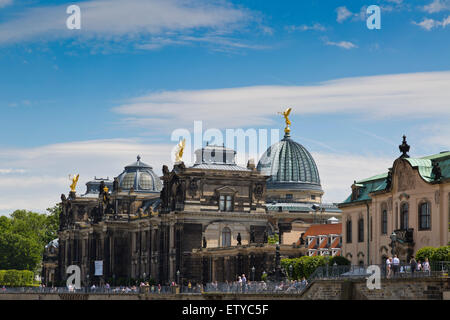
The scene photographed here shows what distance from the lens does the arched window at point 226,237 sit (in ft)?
423

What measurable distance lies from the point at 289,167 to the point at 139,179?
89.6 ft

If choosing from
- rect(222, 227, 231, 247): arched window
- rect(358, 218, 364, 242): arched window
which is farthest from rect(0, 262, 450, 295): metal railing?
rect(222, 227, 231, 247): arched window

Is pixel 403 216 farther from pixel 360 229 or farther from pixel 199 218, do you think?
pixel 199 218

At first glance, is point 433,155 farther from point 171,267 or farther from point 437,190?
point 171,267

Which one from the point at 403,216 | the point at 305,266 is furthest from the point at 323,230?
the point at 403,216

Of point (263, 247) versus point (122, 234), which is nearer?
point (263, 247)

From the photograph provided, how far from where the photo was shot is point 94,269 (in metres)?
161

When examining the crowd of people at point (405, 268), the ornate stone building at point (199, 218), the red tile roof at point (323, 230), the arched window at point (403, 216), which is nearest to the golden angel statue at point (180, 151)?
the ornate stone building at point (199, 218)

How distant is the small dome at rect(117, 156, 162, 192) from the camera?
164 meters

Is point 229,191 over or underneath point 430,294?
over
